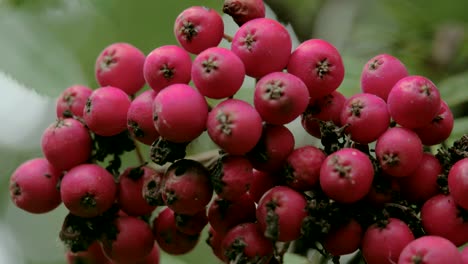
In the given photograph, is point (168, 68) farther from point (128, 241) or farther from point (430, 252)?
point (430, 252)

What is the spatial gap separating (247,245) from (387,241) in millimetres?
411

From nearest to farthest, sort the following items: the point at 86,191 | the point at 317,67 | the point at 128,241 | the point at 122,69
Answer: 1. the point at 317,67
2. the point at 86,191
3. the point at 128,241
4. the point at 122,69

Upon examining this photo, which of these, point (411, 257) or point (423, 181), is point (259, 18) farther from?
point (411, 257)

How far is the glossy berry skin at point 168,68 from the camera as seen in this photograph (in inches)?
94.7

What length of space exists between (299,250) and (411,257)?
0.95 metres

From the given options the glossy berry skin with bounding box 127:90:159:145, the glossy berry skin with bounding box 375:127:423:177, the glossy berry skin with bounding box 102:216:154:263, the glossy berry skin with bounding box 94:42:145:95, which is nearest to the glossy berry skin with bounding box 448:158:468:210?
the glossy berry skin with bounding box 375:127:423:177

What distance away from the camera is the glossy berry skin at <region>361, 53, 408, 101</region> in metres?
2.42

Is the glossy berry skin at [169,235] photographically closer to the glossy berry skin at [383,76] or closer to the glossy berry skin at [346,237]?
the glossy berry skin at [346,237]

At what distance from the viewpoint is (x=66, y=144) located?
259 cm

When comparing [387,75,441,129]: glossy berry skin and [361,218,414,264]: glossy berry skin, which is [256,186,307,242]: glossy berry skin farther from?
[387,75,441,129]: glossy berry skin

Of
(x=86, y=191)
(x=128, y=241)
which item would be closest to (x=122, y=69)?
(x=86, y=191)

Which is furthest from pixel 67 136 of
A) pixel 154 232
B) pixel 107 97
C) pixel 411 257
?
pixel 411 257

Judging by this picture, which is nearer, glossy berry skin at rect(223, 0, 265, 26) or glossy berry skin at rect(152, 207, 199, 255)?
glossy berry skin at rect(223, 0, 265, 26)

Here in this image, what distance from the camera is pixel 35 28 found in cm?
357
